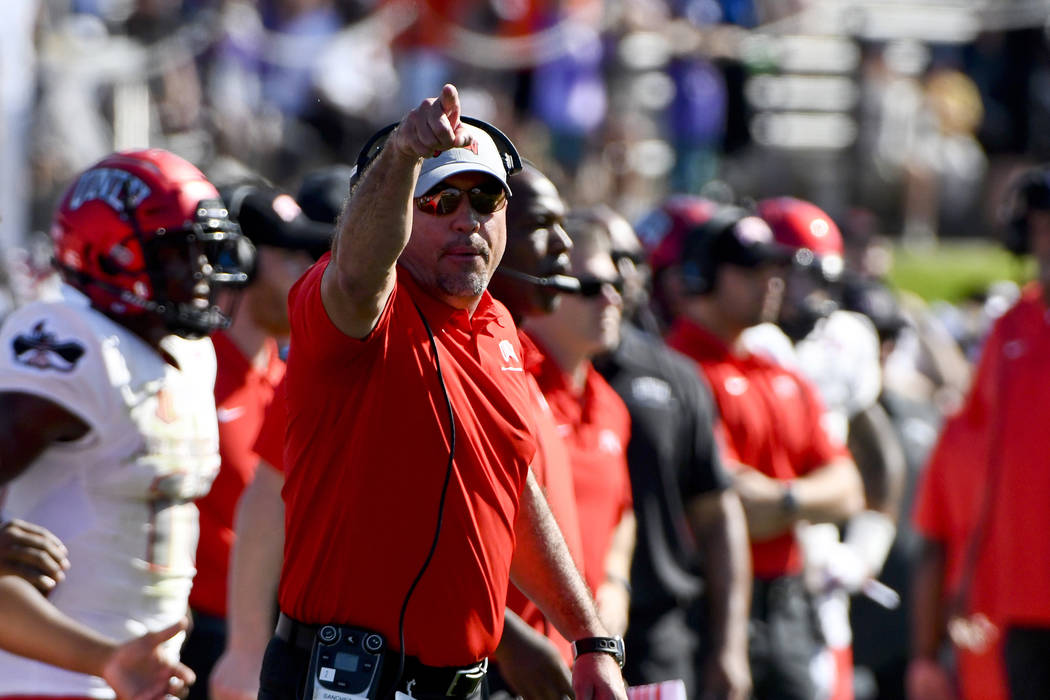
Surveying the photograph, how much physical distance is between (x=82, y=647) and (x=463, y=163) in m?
1.37

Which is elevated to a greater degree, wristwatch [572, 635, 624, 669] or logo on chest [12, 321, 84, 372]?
logo on chest [12, 321, 84, 372]

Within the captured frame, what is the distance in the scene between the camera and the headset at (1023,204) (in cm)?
638

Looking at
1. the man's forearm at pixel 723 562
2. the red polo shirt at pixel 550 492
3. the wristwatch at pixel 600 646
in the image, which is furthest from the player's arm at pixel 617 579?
the wristwatch at pixel 600 646

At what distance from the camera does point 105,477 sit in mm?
4168

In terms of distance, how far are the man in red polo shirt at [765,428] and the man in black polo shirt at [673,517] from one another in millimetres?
618

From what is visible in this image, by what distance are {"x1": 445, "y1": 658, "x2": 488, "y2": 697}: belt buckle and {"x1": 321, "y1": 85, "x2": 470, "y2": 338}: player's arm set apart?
2.62 feet

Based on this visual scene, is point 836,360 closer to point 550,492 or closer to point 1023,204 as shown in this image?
point 1023,204

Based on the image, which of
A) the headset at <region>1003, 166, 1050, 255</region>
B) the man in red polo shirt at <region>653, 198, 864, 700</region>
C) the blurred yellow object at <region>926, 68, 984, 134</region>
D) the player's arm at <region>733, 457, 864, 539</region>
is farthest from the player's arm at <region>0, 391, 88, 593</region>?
the blurred yellow object at <region>926, 68, 984, 134</region>

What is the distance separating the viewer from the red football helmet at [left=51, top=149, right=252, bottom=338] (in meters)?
4.50

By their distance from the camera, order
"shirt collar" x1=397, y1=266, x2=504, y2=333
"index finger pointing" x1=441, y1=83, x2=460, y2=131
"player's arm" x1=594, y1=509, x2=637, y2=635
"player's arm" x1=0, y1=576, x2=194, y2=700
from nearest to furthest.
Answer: "index finger pointing" x1=441, y1=83, x2=460, y2=131 < "shirt collar" x1=397, y1=266, x2=504, y2=333 < "player's arm" x1=0, y1=576, x2=194, y2=700 < "player's arm" x1=594, y1=509, x2=637, y2=635

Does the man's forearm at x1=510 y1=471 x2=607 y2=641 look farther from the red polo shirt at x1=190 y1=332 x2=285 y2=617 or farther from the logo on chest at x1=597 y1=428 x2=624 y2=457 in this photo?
the red polo shirt at x1=190 y1=332 x2=285 y2=617

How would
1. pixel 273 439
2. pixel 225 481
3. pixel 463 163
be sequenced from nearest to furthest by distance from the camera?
pixel 463 163
pixel 273 439
pixel 225 481

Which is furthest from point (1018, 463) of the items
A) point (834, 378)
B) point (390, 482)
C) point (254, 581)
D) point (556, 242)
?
point (390, 482)

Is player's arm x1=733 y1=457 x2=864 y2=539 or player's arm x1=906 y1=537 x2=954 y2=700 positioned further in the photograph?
player's arm x1=906 y1=537 x2=954 y2=700
